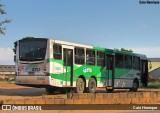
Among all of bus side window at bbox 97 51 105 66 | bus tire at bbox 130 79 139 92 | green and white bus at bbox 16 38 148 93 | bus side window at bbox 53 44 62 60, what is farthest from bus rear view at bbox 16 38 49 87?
bus tire at bbox 130 79 139 92

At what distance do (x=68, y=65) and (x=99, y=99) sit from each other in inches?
214

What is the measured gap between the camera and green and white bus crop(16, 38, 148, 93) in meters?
23.3

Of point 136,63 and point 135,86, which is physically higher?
point 136,63

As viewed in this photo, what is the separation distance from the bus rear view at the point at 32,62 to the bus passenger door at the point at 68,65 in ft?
4.76

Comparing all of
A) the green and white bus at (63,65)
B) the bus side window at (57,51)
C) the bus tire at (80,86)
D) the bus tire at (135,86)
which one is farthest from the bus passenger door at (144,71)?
the bus side window at (57,51)

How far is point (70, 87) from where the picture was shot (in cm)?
2494

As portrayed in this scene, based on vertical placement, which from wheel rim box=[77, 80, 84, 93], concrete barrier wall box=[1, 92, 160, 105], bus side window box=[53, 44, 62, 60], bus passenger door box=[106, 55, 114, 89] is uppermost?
bus side window box=[53, 44, 62, 60]

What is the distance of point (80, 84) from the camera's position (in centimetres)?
2556

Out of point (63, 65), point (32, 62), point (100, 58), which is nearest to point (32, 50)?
point (32, 62)

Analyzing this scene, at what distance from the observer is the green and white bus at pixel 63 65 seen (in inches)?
916

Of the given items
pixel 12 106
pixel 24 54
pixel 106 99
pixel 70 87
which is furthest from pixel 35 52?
pixel 12 106

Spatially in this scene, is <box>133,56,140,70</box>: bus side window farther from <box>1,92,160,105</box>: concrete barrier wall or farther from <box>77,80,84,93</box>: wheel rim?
<box>1,92,160,105</box>: concrete barrier wall

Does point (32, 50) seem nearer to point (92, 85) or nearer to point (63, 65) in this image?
point (63, 65)

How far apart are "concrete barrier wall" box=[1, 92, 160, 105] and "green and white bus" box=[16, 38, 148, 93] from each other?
127 inches
